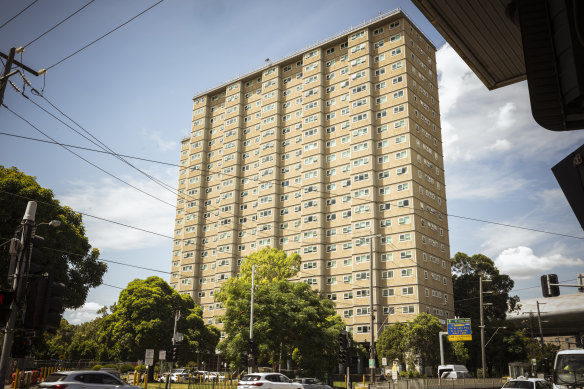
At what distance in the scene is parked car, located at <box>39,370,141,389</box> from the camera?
51.9 ft

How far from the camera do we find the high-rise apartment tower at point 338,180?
67.5 m

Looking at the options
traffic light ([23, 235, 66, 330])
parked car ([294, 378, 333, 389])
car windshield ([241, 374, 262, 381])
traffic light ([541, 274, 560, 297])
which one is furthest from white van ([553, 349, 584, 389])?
parked car ([294, 378, 333, 389])

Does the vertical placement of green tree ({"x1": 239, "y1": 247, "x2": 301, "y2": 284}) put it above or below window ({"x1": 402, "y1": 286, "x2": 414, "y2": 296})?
above

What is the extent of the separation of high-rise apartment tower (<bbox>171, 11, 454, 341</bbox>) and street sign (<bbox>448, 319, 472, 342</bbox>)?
1006 cm

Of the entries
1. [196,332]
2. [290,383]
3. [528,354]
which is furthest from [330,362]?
[528,354]

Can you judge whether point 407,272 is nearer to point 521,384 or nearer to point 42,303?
point 521,384

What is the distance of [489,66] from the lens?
31.2 ft

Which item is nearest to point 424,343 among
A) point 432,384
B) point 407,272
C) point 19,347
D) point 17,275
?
point 407,272

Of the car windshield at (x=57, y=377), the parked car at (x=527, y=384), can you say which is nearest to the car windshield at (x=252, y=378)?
the car windshield at (x=57, y=377)

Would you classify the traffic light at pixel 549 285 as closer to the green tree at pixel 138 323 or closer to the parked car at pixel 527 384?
the parked car at pixel 527 384

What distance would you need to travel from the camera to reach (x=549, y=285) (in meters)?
14.1

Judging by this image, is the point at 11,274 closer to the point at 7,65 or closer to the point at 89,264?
the point at 7,65

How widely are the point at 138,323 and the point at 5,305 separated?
144ft

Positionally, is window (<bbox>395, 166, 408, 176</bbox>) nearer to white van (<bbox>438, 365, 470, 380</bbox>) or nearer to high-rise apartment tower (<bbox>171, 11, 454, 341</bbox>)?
high-rise apartment tower (<bbox>171, 11, 454, 341</bbox>)
